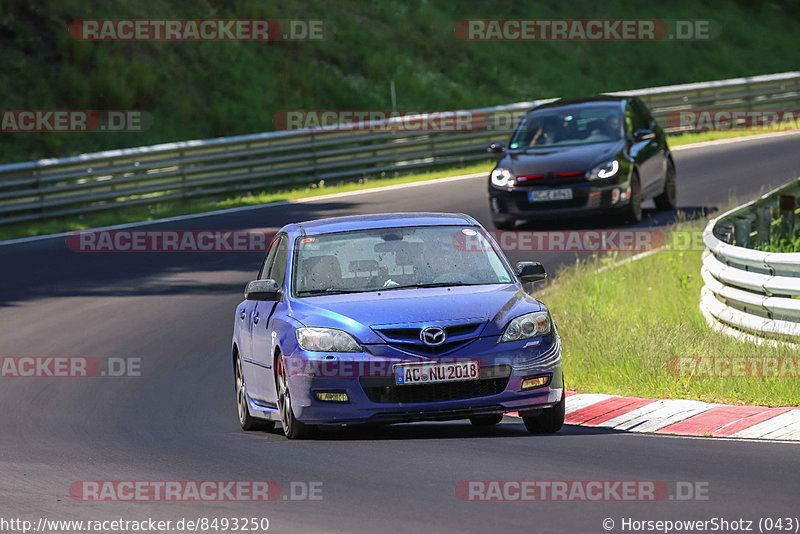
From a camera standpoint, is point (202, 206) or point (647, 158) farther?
point (202, 206)

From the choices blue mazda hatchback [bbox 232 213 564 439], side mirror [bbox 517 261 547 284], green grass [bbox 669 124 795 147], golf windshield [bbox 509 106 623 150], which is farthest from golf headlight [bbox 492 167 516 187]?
side mirror [bbox 517 261 547 284]

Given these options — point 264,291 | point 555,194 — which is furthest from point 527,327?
point 555,194

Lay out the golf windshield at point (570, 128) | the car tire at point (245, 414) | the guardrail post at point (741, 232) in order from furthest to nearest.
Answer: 1. the golf windshield at point (570, 128)
2. the guardrail post at point (741, 232)
3. the car tire at point (245, 414)

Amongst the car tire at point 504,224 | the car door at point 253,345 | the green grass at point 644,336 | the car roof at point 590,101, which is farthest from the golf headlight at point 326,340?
the car roof at point 590,101

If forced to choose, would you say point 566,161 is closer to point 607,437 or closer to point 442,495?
point 607,437

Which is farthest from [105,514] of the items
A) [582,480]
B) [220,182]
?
[220,182]

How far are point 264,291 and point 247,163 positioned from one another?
55.9ft

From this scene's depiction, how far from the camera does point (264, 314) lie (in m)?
10.6

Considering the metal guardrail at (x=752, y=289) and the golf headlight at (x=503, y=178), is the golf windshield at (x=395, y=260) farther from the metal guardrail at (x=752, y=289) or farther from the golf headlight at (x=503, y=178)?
the golf headlight at (x=503, y=178)

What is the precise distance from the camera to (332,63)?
38.2 meters

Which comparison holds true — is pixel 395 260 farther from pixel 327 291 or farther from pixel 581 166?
pixel 581 166

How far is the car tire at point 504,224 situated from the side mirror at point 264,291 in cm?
1121

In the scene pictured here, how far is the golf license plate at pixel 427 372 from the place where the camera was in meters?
9.20

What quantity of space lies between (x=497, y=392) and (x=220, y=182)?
17915mm
